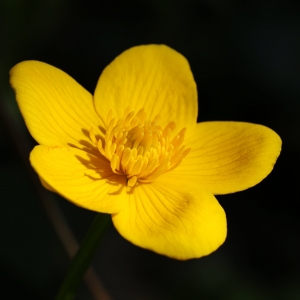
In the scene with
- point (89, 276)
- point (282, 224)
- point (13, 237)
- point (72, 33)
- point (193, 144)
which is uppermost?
point (193, 144)

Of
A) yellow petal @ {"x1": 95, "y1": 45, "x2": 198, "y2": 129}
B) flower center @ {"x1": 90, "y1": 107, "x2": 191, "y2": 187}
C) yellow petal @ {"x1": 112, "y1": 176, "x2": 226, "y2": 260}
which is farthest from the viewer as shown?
yellow petal @ {"x1": 95, "y1": 45, "x2": 198, "y2": 129}

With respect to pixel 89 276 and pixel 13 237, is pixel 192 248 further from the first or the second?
pixel 13 237

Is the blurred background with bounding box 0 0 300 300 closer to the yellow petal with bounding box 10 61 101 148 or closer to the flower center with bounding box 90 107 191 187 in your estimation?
the yellow petal with bounding box 10 61 101 148

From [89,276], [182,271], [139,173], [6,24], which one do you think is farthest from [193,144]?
[182,271]

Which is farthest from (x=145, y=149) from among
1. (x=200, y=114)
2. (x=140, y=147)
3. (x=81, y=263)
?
(x=200, y=114)

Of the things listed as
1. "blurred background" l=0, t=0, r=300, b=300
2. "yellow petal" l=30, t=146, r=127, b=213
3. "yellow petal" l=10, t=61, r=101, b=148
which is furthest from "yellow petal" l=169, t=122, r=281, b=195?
"blurred background" l=0, t=0, r=300, b=300

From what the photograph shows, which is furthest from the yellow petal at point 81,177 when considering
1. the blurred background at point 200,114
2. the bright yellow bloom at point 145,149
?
the blurred background at point 200,114

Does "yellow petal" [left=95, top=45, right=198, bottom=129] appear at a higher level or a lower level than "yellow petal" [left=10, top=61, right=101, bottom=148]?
higher

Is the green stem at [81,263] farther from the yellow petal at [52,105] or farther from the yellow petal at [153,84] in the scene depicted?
the yellow petal at [153,84]
